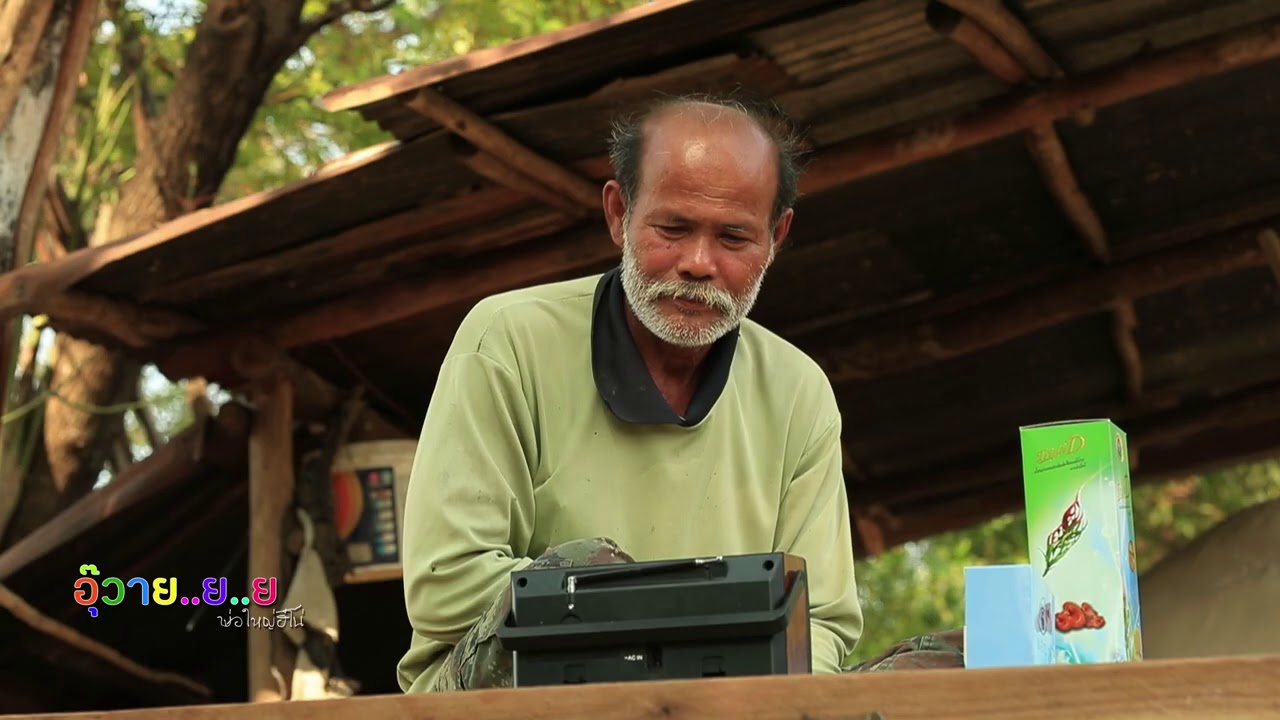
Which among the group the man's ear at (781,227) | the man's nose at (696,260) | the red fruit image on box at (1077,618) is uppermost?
the man's ear at (781,227)

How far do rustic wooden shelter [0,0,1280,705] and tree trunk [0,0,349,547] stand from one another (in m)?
0.99

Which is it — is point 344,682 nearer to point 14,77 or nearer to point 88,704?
point 88,704

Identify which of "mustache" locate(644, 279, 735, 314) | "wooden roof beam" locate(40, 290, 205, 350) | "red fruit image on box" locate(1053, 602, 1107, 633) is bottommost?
"red fruit image on box" locate(1053, 602, 1107, 633)

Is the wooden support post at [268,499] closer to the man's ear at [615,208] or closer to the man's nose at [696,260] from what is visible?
the man's ear at [615,208]

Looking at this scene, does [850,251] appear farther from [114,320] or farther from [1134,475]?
[1134,475]

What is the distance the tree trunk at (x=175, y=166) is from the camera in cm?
665

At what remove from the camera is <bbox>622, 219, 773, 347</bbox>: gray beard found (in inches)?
108

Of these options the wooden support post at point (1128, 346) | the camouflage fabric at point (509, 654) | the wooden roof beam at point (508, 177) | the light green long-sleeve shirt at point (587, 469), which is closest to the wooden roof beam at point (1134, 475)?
the wooden support post at point (1128, 346)

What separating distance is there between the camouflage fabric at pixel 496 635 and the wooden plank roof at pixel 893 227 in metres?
1.98

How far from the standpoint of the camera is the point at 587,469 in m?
2.73

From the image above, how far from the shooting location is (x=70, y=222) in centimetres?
717

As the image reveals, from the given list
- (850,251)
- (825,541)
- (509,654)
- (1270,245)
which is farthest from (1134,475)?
(509,654)

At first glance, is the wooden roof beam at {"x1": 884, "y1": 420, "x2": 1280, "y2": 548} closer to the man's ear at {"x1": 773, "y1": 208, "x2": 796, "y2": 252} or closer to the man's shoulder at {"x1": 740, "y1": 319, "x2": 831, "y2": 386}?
the man's shoulder at {"x1": 740, "y1": 319, "x2": 831, "y2": 386}

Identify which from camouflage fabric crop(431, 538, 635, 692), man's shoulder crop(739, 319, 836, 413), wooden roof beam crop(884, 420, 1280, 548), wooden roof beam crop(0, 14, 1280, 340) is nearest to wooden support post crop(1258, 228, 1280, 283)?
wooden roof beam crop(0, 14, 1280, 340)
